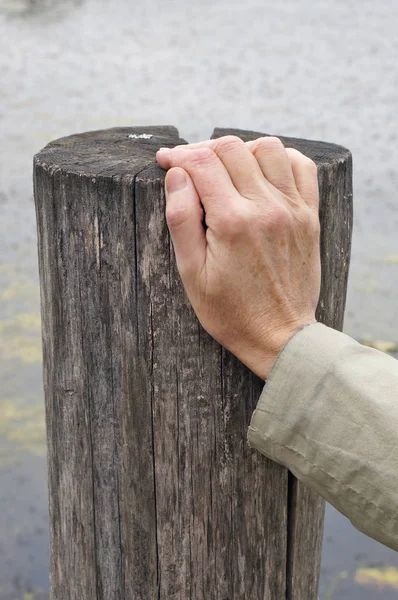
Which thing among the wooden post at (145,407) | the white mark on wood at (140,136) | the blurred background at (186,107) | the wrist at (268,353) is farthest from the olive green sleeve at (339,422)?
the blurred background at (186,107)

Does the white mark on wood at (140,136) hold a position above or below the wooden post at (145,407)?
above

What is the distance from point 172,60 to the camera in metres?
8.84

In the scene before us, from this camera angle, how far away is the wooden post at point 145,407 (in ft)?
4.22

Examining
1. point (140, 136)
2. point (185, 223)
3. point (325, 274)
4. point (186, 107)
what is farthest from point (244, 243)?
point (186, 107)

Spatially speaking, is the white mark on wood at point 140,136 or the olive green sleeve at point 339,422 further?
the white mark on wood at point 140,136

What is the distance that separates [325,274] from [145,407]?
389mm

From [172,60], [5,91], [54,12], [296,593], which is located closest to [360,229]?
[172,60]

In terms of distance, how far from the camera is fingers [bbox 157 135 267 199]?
1212mm

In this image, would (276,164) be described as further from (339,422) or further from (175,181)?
(339,422)

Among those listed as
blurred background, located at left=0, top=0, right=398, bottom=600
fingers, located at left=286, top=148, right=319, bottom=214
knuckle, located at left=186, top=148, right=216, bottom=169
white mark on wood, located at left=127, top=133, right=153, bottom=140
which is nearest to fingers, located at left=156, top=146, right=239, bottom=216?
knuckle, located at left=186, top=148, right=216, bottom=169

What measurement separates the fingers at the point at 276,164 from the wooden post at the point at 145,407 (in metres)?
0.14

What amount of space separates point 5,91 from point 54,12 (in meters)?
2.91

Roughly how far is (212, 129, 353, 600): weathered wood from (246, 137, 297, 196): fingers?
0.13 meters

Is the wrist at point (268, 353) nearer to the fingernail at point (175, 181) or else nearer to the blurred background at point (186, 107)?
the fingernail at point (175, 181)
